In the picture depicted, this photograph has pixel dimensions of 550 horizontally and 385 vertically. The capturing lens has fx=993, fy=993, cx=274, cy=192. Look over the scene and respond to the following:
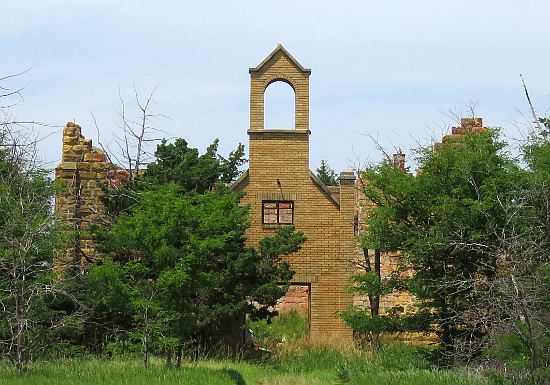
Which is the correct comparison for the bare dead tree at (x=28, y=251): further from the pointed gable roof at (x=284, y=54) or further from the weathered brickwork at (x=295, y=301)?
the weathered brickwork at (x=295, y=301)

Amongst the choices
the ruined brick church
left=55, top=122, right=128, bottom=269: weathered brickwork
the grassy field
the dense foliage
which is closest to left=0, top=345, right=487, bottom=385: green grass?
the grassy field

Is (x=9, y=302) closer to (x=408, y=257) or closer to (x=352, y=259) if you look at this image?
(x=408, y=257)

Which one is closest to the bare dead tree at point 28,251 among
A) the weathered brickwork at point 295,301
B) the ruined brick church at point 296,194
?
the ruined brick church at point 296,194

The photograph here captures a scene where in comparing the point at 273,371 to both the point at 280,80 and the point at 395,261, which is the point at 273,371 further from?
the point at 280,80

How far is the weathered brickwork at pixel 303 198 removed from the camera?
30.4m

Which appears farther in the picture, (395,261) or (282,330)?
(282,330)

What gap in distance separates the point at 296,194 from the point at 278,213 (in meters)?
0.82

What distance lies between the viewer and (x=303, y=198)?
30.9 m

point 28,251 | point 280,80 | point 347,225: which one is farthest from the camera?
point 280,80

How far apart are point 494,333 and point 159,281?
687 cm

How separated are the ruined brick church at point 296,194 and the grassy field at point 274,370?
1.75 m

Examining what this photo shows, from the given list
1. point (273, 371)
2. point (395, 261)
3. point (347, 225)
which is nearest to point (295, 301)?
point (347, 225)

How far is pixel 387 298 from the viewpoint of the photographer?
3156 centimetres

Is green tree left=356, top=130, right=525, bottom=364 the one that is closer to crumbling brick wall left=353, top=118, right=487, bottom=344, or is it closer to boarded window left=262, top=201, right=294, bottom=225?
crumbling brick wall left=353, top=118, right=487, bottom=344
